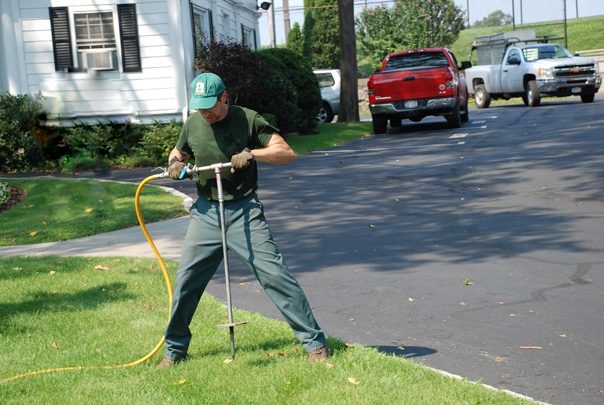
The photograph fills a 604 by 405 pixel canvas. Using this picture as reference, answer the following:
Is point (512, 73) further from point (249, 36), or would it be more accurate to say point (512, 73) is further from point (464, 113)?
point (249, 36)

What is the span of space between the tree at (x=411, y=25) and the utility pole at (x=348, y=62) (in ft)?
83.9

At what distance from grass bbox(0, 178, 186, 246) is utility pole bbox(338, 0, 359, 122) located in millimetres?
14159

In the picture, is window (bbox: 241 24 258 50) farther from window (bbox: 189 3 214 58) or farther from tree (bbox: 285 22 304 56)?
tree (bbox: 285 22 304 56)

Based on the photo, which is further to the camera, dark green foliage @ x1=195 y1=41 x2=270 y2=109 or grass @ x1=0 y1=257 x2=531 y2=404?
dark green foliage @ x1=195 y1=41 x2=270 y2=109

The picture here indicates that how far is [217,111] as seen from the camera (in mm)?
6152

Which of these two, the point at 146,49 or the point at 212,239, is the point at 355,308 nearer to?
the point at 212,239

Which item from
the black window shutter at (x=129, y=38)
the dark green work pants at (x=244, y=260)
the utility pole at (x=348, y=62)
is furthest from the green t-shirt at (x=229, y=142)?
the utility pole at (x=348, y=62)

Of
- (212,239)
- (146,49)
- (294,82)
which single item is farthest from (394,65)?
(212,239)

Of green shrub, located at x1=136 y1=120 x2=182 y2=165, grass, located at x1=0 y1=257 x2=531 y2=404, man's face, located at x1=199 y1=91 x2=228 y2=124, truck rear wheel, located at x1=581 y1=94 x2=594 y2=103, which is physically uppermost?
man's face, located at x1=199 y1=91 x2=228 y2=124

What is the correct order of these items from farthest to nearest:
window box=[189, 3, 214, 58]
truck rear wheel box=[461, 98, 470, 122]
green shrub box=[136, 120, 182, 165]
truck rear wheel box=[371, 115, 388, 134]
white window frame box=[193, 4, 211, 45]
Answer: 1. truck rear wheel box=[461, 98, 470, 122]
2. truck rear wheel box=[371, 115, 388, 134]
3. white window frame box=[193, 4, 211, 45]
4. window box=[189, 3, 214, 58]
5. green shrub box=[136, 120, 182, 165]

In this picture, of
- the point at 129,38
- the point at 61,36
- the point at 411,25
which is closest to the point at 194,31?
the point at 129,38

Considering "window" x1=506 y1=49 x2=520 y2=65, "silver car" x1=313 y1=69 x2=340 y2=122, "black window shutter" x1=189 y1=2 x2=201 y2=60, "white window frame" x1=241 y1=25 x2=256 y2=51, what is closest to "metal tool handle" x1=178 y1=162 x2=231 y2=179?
"black window shutter" x1=189 y1=2 x2=201 y2=60

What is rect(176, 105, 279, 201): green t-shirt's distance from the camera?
248 inches

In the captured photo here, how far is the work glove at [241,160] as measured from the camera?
6.00 m
